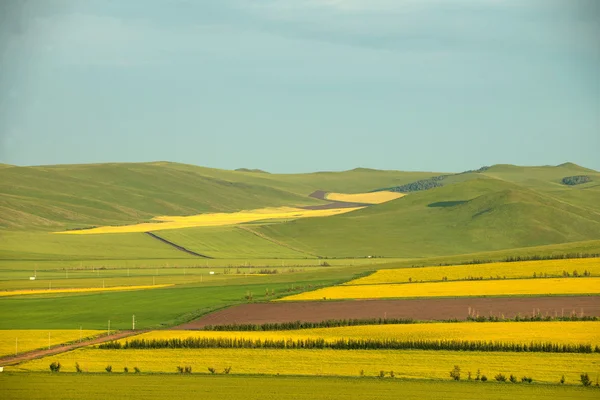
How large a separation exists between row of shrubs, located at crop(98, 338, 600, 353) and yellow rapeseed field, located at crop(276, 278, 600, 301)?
2085 centimetres

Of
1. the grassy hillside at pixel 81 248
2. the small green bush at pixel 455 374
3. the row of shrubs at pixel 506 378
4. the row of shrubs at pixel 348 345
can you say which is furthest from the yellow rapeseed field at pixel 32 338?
the grassy hillside at pixel 81 248

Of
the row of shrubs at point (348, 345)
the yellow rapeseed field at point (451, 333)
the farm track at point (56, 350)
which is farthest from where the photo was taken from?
the yellow rapeseed field at point (451, 333)

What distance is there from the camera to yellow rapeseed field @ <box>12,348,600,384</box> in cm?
4281

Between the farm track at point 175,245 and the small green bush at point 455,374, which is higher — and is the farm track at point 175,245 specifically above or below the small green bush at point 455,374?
above

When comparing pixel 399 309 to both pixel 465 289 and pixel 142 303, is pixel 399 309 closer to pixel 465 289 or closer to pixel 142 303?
pixel 465 289

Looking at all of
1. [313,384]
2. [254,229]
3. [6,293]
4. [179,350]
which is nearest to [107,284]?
[6,293]

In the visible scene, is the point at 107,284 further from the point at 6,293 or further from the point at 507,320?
the point at 507,320

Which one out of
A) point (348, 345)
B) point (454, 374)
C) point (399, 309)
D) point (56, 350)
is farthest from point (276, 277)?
point (454, 374)

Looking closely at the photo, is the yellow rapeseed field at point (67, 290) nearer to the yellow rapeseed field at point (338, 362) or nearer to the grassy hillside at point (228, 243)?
the yellow rapeseed field at point (338, 362)

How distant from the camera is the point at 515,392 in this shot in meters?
38.5

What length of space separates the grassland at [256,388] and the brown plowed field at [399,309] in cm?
1676

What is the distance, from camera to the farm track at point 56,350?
47.8 m

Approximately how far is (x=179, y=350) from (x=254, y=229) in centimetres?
10923

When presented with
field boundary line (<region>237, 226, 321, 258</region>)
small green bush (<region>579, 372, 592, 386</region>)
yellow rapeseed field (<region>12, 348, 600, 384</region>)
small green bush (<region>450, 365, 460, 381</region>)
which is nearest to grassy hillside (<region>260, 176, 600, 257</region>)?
field boundary line (<region>237, 226, 321, 258</region>)
